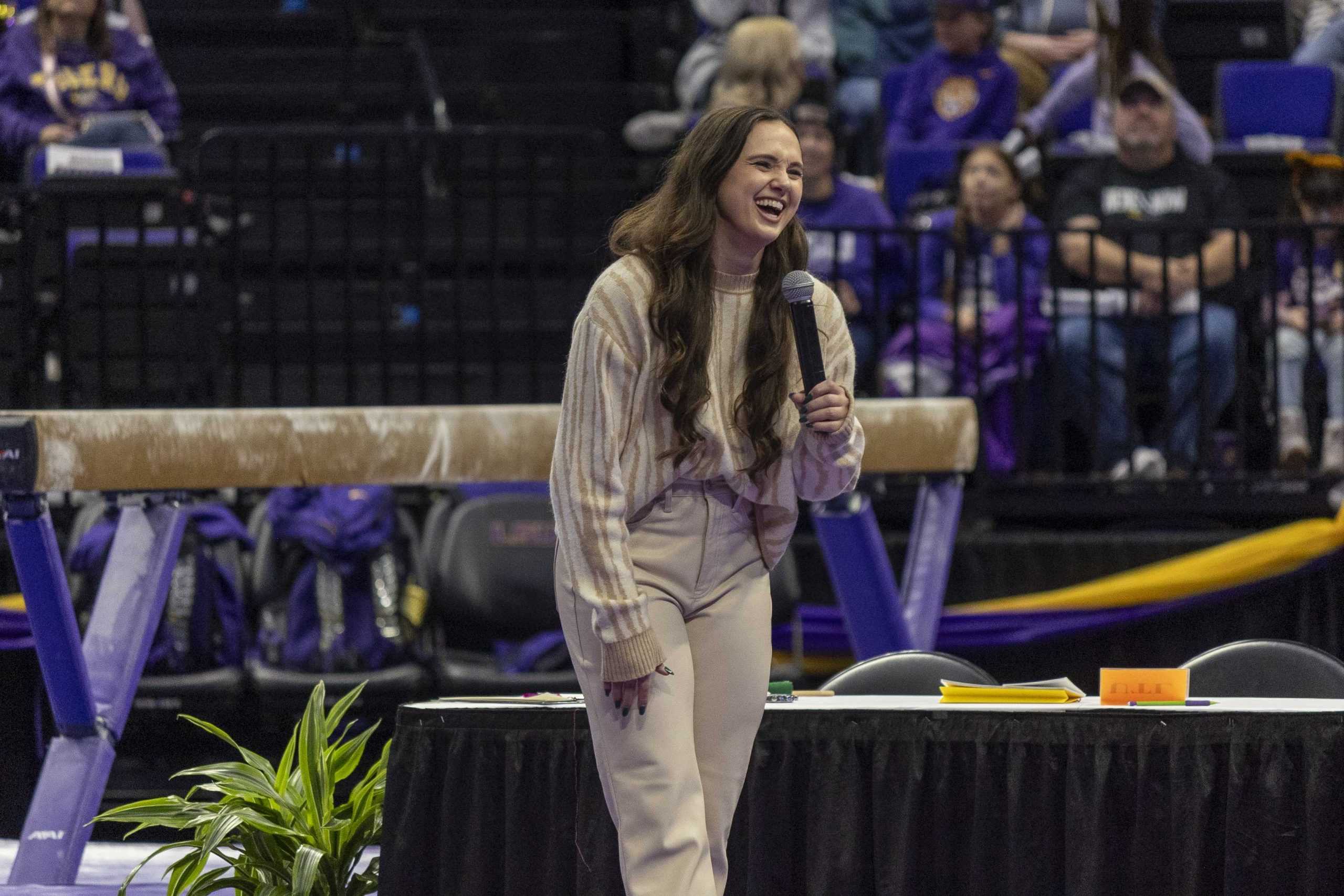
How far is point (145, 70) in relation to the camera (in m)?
7.16

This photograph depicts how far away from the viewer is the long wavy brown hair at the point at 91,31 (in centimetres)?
694

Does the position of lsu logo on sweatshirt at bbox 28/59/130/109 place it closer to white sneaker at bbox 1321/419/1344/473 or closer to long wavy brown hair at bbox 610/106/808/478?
white sneaker at bbox 1321/419/1344/473

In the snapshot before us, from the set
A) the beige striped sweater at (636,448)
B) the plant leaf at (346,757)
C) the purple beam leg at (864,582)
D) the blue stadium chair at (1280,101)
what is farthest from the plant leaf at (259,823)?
the blue stadium chair at (1280,101)

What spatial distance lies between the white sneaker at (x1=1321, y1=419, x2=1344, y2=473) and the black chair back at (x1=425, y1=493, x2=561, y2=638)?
2651mm

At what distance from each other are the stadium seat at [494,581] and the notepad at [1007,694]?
2.50 meters

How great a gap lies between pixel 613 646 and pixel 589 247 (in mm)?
5193

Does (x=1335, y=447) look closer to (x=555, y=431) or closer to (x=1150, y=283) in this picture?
(x=1150, y=283)

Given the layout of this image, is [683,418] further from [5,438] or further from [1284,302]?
[1284,302]

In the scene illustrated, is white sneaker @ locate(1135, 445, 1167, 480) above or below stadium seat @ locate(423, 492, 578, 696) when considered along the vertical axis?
above

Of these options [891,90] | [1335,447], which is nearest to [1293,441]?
[1335,447]

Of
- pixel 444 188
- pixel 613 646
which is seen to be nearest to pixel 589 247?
pixel 444 188

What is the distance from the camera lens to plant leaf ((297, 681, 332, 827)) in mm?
3168

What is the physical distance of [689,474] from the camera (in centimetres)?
241

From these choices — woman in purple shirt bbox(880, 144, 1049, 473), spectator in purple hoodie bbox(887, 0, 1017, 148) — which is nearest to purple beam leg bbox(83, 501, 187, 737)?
woman in purple shirt bbox(880, 144, 1049, 473)
